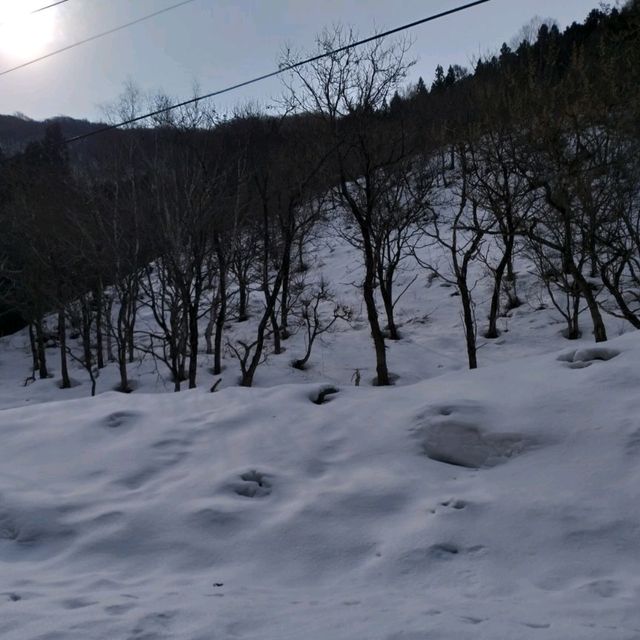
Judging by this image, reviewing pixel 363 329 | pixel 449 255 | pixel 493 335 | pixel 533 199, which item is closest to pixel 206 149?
pixel 363 329

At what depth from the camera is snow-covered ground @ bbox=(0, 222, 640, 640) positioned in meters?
2.69

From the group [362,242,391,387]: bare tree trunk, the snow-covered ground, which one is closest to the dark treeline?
[362,242,391,387]: bare tree trunk

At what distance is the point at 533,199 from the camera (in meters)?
15.4

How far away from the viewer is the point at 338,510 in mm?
3918

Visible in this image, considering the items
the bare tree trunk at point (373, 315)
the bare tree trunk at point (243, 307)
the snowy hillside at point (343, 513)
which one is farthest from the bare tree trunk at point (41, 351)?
the snowy hillside at point (343, 513)

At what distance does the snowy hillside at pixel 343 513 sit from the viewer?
8.83 feet

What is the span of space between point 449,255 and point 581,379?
24449mm

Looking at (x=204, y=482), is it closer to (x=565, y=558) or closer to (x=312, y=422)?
(x=312, y=422)

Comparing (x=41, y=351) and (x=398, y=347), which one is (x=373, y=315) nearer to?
(x=398, y=347)

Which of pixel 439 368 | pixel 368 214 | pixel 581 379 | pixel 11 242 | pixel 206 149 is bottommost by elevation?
pixel 439 368

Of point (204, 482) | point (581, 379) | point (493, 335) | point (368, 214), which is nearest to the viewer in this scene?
point (204, 482)

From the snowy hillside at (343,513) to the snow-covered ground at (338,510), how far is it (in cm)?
2

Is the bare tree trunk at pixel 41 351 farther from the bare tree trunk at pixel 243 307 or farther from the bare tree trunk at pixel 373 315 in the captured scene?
the bare tree trunk at pixel 373 315

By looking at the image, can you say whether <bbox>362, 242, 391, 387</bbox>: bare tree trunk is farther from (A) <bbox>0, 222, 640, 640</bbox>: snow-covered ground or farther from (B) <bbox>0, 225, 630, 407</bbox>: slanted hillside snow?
(A) <bbox>0, 222, 640, 640</bbox>: snow-covered ground
